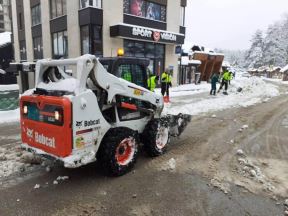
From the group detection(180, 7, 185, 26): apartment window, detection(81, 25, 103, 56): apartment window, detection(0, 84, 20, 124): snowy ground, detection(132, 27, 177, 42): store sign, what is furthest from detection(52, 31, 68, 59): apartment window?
detection(180, 7, 185, 26): apartment window

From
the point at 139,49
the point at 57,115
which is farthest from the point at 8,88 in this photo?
the point at 139,49

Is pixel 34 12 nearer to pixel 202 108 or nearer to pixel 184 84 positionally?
pixel 184 84

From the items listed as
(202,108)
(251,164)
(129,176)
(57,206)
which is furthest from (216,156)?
(202,108)

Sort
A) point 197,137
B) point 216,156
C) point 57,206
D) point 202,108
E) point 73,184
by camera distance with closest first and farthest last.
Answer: point 57,206, point 73,184, point 216,156, point 197,137, point 202,108

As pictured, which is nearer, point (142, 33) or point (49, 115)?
point (49, 115)

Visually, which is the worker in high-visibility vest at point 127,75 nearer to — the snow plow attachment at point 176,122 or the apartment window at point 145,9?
the snow plow attachment at point 176,122

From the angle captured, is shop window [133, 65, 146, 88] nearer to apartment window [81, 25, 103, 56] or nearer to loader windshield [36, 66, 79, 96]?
loader windshield [36, 66, 79, 96]

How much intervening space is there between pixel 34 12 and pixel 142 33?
11142 millimetres

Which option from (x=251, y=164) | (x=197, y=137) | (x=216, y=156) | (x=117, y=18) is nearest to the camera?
(x=251, y=164)

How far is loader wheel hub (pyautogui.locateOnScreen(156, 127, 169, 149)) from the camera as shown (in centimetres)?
600

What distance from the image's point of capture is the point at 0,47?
3028cm

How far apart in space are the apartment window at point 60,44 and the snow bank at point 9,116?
31.8 ft

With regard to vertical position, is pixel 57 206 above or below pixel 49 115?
below

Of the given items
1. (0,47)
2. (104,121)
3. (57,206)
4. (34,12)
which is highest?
(34,12)
